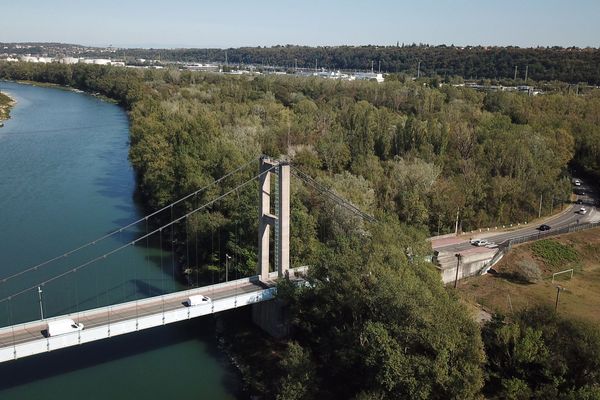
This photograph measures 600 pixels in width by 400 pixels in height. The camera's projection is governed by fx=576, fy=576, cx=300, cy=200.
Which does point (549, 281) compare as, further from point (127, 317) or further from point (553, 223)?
point (127, 317)

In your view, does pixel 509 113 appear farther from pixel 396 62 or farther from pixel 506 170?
pixel 396 62

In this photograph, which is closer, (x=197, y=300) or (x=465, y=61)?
(x=197, y=300)

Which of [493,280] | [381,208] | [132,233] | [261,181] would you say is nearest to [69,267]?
[132,233]

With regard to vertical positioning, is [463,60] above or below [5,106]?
above

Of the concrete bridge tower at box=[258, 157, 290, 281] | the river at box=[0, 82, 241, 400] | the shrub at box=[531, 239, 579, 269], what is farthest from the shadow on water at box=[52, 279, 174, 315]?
the shrub at box=[531, 239, 579, 269]

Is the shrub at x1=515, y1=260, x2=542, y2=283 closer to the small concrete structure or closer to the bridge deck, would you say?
the small concrete structure

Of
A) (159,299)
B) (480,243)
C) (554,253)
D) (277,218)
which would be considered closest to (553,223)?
(554,253)
